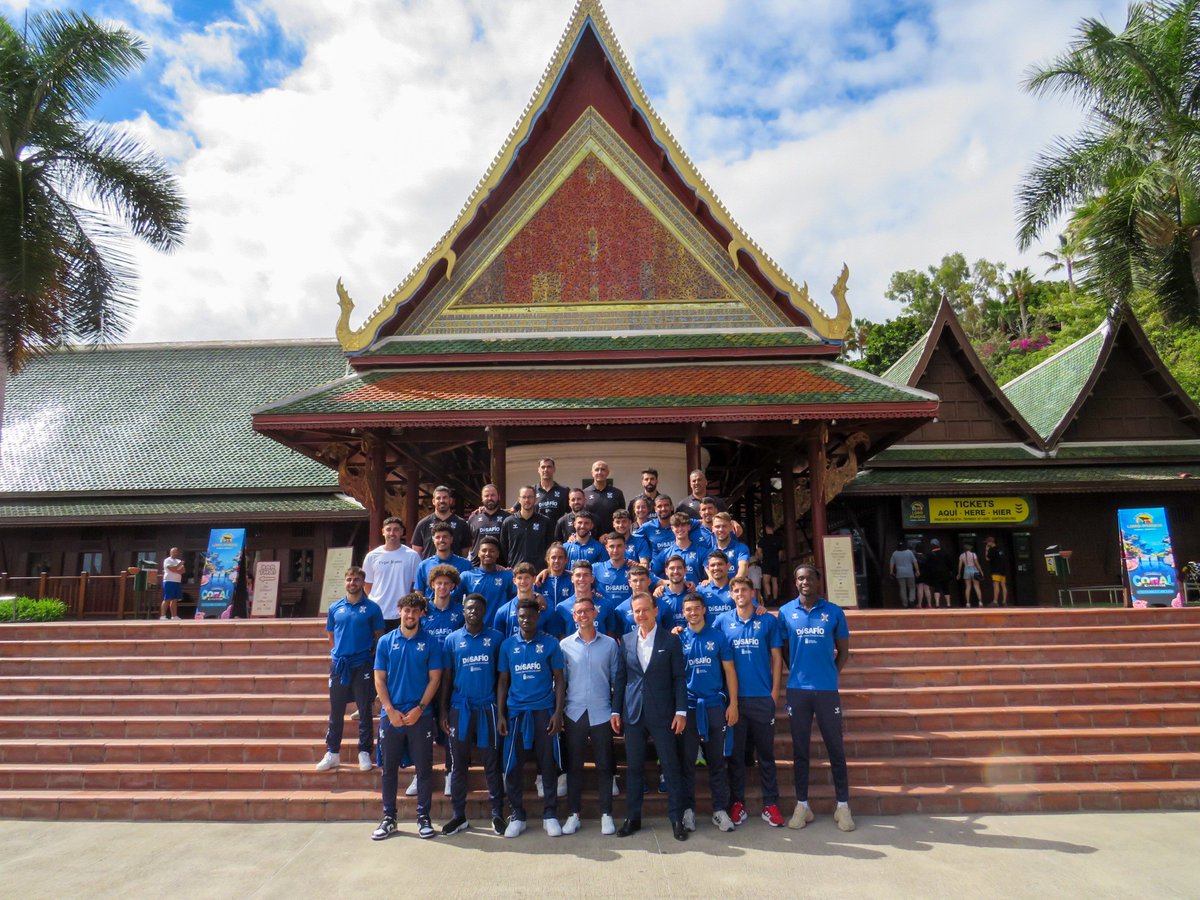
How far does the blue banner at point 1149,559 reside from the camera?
1095cm

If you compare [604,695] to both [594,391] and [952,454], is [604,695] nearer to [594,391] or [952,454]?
[594,391]

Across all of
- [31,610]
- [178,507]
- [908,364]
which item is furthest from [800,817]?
[178,507]

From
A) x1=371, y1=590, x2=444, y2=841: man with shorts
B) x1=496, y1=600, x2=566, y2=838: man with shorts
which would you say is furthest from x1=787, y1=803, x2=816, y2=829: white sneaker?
x1=371, y1=590, x2=444, y2=841: man with shorts

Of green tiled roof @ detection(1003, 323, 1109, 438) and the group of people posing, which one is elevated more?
green tiled roof @ detection(1003, 323, 1109, 438)

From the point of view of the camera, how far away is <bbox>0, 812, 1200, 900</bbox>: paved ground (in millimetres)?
4848

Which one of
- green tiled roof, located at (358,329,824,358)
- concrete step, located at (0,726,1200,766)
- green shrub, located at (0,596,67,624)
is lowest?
concrete step, located at (0,726,1200,766)

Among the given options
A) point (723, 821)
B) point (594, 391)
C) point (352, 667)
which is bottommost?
point (723, 821)

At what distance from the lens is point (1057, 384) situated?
56.3ft

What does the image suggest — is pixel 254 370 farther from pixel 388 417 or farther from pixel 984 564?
pixel 984 564

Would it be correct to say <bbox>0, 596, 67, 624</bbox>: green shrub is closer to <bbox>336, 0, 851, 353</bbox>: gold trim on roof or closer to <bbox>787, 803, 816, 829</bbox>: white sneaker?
<bbox>336, 0, 851, 353</bbox>: gold trim on roof

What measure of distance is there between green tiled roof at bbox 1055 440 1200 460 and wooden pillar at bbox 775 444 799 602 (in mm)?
5607

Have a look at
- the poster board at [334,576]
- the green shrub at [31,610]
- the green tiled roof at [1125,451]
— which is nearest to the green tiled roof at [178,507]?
the green shrub at [31,610]

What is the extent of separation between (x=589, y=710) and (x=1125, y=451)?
13742 mm

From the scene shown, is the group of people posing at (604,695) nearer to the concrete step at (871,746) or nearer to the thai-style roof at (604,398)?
the concrete step at (871,746)
